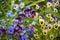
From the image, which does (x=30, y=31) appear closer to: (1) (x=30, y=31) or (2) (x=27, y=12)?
(1) (x=30, y=31)

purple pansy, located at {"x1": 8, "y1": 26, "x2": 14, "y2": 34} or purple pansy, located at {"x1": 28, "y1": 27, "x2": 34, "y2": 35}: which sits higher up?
purple pansy, located at {"x1": 8, "y1": 26, "x2": 14, "y2": 34}

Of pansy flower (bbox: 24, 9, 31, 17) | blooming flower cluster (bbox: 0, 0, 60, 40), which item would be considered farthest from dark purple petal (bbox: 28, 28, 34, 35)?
pansy flower (bbox: 24, 9, 31, 17)

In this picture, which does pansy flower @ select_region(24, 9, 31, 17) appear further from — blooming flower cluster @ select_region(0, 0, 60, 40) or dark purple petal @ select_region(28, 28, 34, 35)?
dark purple petal @ select_region(28, 28, 34, 35)

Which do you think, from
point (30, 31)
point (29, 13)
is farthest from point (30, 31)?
point (29, 13)

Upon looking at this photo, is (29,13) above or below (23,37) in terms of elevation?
above

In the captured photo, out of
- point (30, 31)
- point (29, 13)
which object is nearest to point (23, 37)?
point (30, 31)

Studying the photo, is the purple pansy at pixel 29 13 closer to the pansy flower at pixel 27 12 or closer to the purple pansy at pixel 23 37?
the pansy flower at pixel 27 12

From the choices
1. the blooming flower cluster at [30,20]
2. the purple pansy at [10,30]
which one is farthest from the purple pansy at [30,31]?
the purple pansy at [10,30]

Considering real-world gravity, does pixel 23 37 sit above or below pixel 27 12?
below
